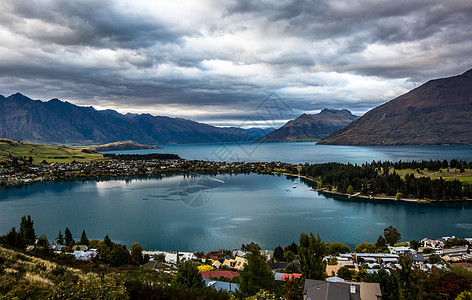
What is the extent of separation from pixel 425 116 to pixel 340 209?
197m

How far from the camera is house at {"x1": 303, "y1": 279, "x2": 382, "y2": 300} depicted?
10.8m

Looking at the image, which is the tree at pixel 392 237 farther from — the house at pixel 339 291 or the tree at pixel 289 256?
the house at pixel 339 291

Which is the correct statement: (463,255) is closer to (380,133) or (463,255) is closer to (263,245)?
(263,245)

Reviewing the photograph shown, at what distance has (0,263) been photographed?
7.64m

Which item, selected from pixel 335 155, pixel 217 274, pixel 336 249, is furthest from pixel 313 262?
pixel 335 155

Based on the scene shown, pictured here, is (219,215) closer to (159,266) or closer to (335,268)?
(159,266)

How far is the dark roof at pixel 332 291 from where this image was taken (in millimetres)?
10812

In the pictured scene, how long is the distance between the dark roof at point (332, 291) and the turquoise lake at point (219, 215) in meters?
14.1

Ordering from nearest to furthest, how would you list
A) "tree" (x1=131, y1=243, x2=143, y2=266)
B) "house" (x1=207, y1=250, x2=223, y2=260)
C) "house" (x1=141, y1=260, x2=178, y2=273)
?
"house" (x1=141, y1=260, x2=178, y2=273) < "tree" (x1=131, y1=243, x2=143, y2=266) < "house" (x1=207, y1=250, x2=223, y2=260)

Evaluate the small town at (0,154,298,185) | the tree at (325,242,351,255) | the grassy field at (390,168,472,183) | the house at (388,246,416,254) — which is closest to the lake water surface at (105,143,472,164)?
the small town at (0,154,298,185)

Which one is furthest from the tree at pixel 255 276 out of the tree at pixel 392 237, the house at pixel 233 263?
the tree at pixel 392 237

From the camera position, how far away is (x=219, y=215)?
35.3 metres

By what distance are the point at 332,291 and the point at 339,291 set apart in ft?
0.82

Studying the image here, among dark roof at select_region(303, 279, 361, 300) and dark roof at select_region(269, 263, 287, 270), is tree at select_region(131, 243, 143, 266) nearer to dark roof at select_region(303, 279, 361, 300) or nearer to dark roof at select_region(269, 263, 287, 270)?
dark roof at select_region(269, 263, 287, 270)
